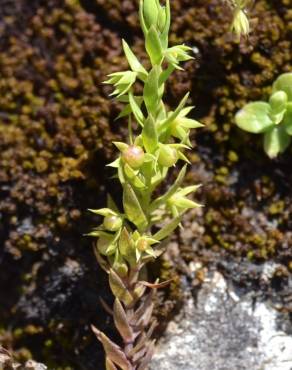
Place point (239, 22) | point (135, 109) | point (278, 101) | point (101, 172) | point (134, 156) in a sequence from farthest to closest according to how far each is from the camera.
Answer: point (101, 172), point (278, 101), point (239, 22), point (135, 109), point (134, 156)

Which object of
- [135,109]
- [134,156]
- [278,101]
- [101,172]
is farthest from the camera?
[101,172]

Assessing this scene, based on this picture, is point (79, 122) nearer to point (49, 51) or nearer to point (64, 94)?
point (64, 94)

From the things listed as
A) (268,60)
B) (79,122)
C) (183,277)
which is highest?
(268,60)

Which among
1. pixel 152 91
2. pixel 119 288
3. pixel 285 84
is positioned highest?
pixel 152 91

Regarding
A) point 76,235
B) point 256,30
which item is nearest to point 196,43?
point 256,30

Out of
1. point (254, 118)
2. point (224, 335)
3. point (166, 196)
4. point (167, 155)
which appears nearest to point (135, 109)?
point (167, 155)

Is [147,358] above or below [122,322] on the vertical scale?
below

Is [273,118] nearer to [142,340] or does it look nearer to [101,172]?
[101,172]
